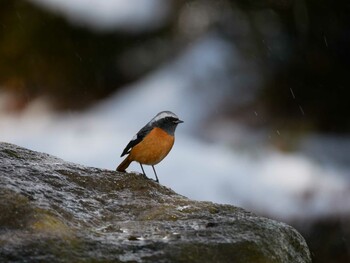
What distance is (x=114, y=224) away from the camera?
3.26 meters

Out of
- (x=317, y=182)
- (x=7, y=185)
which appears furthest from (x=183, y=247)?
(x=317, y=182)

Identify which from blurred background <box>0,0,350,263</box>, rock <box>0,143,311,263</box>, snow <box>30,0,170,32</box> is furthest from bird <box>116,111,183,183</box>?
snow <box>30,0,170,32</box>

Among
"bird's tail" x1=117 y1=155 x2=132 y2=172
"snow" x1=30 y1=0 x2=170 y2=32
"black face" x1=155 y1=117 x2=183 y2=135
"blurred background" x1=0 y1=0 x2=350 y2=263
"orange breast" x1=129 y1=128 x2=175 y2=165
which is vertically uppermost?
"snow" x1=30 y1=0 x2=170 y2=32

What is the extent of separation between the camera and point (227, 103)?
1052cm

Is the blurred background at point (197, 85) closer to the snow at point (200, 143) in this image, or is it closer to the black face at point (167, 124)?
the snow at point (200, 143)

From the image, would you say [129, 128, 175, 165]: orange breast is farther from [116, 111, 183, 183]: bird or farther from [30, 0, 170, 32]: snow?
[30, 0, 170, 32]: snow

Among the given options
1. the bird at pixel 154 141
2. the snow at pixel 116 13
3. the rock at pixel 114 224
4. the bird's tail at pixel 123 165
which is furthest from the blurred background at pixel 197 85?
the rock at pixel 114 224

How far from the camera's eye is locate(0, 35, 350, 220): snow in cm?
935

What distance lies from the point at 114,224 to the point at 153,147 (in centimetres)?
155

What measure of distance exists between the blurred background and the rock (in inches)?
225

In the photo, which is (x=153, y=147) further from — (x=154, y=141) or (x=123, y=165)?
(x=123, y=165)

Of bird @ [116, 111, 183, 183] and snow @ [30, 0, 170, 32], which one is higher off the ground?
snow @ [30, 0, 170, 32]

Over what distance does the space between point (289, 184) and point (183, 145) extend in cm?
175

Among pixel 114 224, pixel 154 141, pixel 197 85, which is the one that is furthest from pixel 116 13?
pixel 114 224
